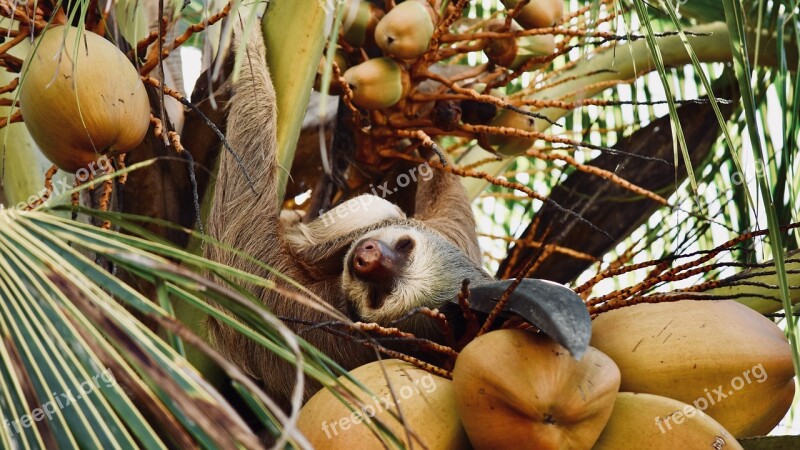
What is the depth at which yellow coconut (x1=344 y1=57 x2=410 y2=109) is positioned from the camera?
2.52 meters

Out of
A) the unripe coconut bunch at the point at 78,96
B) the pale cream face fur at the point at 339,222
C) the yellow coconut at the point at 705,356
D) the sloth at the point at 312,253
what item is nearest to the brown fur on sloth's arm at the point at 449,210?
the sloth at the point at 312,253

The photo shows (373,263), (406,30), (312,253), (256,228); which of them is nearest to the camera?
(406,30)

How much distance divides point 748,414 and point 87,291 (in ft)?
4.13

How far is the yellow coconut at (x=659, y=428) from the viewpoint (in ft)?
5.16

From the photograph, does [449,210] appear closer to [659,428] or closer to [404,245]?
[404,245]

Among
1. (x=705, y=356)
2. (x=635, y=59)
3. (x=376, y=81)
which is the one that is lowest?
(x=705, y=356)

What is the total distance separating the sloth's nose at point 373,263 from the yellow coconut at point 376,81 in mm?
457

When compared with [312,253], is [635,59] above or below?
above

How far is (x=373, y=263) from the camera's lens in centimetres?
276

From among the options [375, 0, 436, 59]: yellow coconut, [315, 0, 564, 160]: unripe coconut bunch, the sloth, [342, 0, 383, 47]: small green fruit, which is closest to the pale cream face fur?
the sloth

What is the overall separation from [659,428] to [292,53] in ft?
4.45

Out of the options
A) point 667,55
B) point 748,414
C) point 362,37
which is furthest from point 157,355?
point 667,55

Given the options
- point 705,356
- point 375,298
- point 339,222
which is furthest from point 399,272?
point 705,356

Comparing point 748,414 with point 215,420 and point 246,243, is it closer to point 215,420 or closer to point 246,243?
point 215,420
